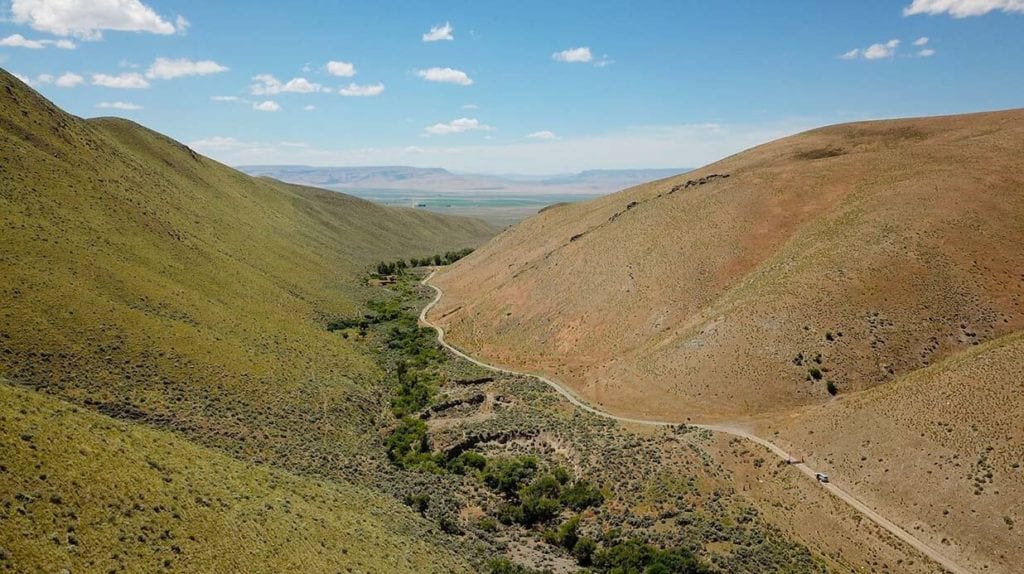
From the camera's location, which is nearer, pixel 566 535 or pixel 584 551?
pixel 584 551

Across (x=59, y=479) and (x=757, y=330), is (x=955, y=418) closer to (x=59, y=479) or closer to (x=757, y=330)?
(x=757, y=330)

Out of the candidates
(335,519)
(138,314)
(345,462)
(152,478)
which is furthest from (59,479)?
(138,314)

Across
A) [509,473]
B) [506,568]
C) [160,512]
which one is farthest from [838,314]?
[160,512]

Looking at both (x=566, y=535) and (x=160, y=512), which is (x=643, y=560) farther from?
(x=160, y=512)

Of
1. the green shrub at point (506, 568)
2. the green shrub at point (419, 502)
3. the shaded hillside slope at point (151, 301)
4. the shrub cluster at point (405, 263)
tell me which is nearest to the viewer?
the green shrub at point (506, 568)

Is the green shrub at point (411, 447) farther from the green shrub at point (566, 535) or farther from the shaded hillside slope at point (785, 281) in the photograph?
the shaded hillside slope at point (785, 281)

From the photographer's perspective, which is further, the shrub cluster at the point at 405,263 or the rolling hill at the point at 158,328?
the shrub cluster at the point at 405,263

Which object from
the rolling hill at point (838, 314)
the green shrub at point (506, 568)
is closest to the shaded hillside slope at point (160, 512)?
the green shrub at point (506, 568)
